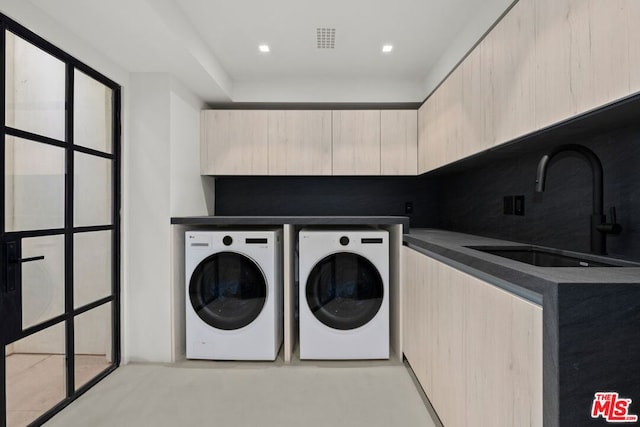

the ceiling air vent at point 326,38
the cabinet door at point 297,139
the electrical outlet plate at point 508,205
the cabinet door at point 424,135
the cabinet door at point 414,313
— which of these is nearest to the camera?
the cabinet door at point 414,313

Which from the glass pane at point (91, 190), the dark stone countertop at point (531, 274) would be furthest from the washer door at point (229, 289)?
the dark stone countertop at point (531, 274)

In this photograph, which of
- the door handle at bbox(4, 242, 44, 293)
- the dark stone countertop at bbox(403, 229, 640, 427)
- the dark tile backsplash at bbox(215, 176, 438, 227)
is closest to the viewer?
the dark stone countertop at bbox(403, 229, 640, 427)

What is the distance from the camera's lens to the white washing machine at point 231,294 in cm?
249

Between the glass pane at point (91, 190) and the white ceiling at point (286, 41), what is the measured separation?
724 millimetres

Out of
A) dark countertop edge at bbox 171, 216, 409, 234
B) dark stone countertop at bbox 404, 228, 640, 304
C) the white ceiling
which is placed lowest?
dark stone countertop at bbox 404, 228, 640, 304

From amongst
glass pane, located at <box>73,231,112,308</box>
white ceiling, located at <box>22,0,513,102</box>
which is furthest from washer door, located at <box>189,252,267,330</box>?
white ceiling, located at <box>22,0,513,102</box>

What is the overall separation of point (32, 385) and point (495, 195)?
9.75 feet

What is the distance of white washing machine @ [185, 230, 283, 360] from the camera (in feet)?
8.18

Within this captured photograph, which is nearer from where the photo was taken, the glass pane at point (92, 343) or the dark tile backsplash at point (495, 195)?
the dark tile backsplash at point (495, 195)

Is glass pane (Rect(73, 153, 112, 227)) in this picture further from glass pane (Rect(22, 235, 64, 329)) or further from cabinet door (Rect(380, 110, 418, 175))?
cabinet door (Rect(380, 110, 418, 175))

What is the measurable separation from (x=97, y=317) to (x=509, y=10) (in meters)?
2.91

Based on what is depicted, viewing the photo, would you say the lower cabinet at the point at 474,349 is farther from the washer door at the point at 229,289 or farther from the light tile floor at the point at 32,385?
the light tile floor at the point at 32,385

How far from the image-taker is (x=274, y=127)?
3.10 meters

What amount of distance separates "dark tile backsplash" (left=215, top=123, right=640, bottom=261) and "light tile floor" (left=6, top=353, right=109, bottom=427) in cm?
188
